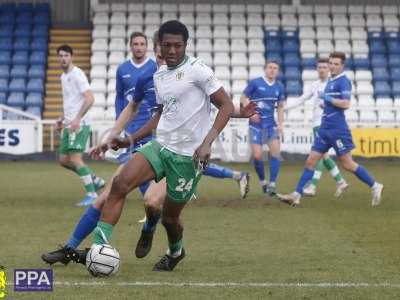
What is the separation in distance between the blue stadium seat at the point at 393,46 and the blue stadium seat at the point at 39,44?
10.8m

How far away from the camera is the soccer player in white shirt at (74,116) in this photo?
1383 cm

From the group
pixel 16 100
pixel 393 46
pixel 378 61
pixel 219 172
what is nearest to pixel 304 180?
pixel 219 172

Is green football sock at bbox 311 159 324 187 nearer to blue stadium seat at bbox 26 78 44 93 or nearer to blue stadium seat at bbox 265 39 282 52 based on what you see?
blue stadium seat at bbox 26 78 44 93

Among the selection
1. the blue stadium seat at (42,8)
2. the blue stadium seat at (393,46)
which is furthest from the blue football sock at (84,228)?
the blue stadium seat at (42,8)

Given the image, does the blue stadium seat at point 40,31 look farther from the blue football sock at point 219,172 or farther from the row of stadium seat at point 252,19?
the blue football sock at point 219,172

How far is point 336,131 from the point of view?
47.2ft

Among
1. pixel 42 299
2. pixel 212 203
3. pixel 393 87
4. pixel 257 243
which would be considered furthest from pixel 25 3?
pixel 42 299

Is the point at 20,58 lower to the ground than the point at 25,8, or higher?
lower

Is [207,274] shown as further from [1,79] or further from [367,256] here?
[1,79]

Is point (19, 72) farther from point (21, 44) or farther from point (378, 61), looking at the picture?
point (378, 61)

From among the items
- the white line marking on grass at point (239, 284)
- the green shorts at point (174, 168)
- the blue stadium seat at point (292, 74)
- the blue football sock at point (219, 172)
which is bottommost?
the white line marking on grass at point (239, 284)

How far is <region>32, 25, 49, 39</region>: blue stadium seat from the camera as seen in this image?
31.6 m

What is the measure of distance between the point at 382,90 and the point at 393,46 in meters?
2.37

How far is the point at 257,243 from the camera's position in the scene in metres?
9.89
